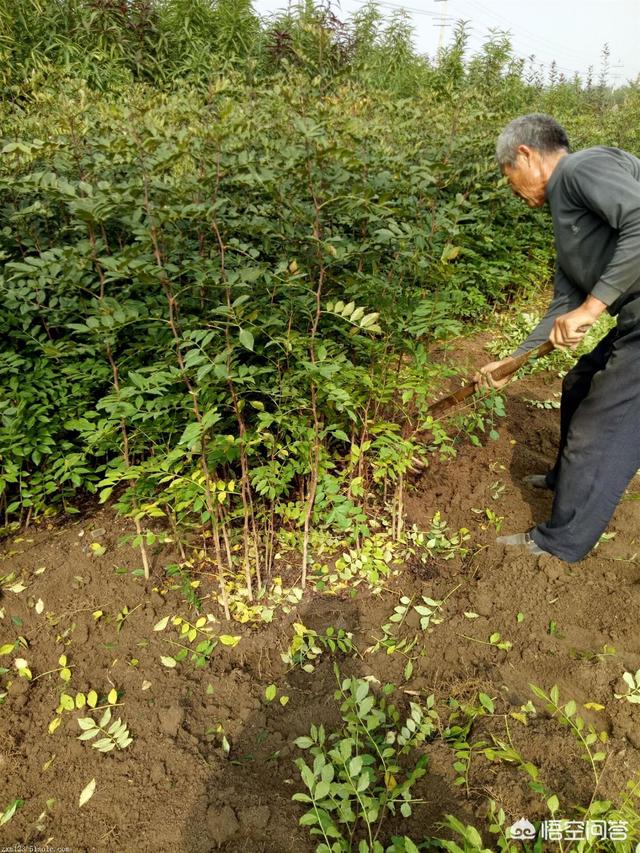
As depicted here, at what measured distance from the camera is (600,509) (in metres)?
2.44

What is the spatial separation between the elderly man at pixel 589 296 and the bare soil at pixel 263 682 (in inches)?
12.4

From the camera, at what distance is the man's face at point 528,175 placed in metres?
2.26

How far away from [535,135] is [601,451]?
134 centimetres

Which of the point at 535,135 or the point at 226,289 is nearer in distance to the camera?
the point at 226,289

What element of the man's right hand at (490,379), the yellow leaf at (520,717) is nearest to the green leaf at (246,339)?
the man's right hand at (490,379)

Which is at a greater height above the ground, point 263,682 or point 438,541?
point 438,541

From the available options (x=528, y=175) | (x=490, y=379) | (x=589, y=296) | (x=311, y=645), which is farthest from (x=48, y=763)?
(x=528, y=175)

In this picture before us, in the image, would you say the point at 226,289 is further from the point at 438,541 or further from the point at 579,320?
the point at 438,541

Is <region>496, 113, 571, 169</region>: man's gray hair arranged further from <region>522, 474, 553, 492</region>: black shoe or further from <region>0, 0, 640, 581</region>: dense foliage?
<region>522, 474, 553, 492</region>: black shoe

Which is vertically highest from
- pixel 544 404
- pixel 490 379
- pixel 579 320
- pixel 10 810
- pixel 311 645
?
pixel 579 320

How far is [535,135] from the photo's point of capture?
2.21 meters

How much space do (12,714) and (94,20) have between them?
278 inches

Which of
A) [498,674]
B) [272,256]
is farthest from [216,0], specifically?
[498,674]

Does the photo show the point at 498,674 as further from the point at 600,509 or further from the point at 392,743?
the point at 600,509
